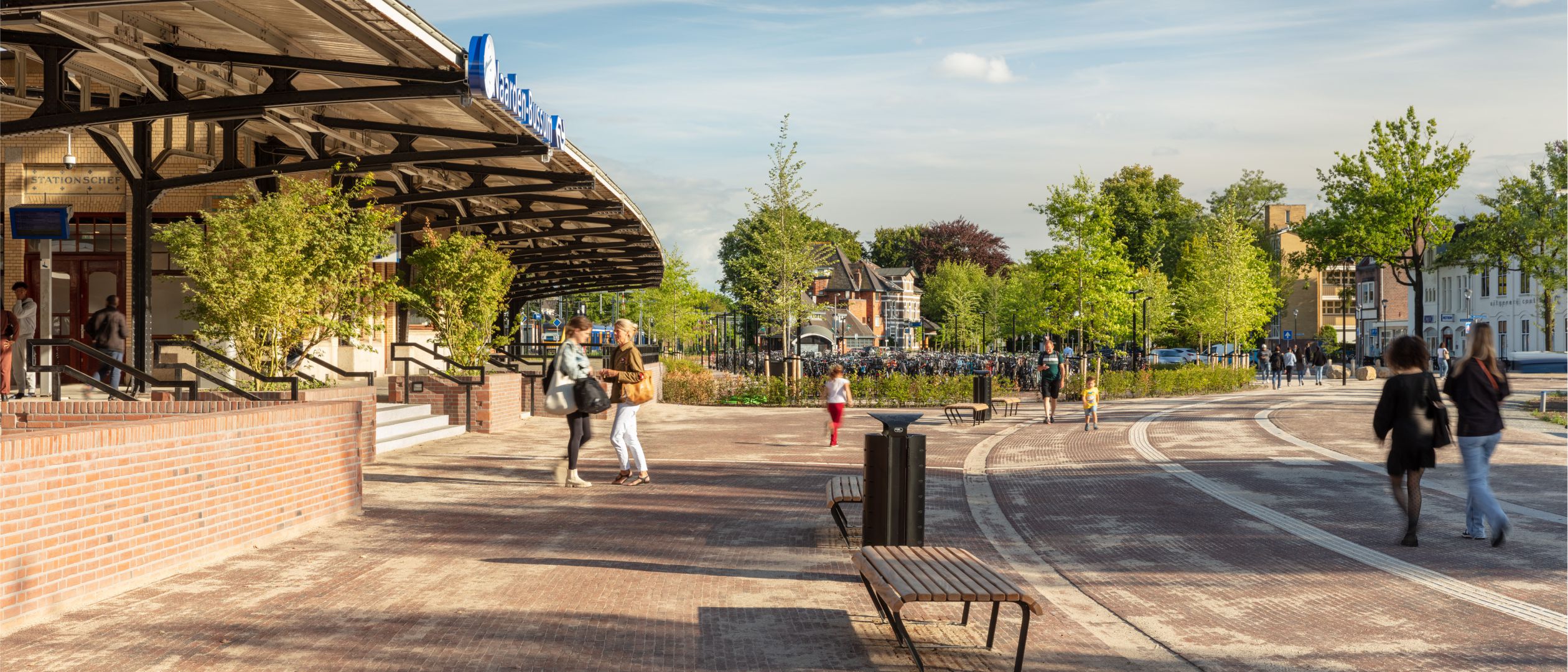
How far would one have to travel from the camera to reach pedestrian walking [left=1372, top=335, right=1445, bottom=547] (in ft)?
28.5

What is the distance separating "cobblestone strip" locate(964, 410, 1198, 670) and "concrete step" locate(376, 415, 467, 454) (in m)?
7.32

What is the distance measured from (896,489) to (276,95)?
8.53 m

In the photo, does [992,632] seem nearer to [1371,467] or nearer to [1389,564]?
[1389,564]

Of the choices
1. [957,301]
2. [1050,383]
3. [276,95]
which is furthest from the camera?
[957,301]

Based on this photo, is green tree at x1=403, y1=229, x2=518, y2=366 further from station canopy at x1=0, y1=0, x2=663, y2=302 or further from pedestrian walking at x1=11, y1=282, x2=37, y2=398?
pedestrian walking at x1=11, y1=282, x2=37, y2=398

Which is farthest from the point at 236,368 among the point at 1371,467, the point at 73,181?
the point at 1371,467

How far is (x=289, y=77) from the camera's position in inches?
514

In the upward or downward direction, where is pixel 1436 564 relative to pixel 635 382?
downward

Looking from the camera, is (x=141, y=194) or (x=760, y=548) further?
(x=141, y=194)

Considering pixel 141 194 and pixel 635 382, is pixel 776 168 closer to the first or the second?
pixel 141 194

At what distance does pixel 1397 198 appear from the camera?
28.2m

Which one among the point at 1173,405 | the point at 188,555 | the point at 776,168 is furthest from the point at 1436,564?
the point at 776,168

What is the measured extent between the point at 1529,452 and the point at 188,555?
15022 millimetres

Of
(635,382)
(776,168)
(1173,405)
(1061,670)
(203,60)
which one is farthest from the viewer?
(776,168)
